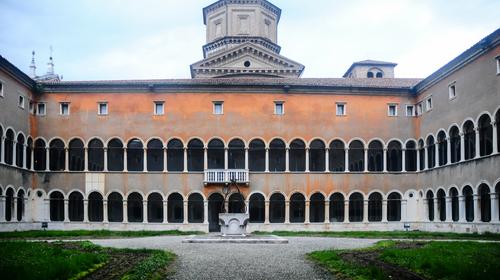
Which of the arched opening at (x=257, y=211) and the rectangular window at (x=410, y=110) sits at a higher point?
the rectangular window at (x=410, y=110)

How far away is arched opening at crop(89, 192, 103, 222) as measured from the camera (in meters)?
41.1

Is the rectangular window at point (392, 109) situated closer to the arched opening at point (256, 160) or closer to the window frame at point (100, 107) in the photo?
the arched opening at point (256, 160)

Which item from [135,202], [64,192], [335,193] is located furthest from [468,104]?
[64,192]

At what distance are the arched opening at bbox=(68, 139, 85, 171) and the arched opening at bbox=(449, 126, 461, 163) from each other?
27.6m

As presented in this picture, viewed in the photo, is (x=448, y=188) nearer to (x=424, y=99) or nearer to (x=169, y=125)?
(x=424, y=99)

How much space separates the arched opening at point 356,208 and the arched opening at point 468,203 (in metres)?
8.99

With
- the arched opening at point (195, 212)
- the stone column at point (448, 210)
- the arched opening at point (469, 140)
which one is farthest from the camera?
the arched opening at point (195, 212)

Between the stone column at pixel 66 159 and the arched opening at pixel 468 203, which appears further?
the stone column at pixel 66 159

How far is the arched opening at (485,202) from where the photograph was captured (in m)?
32.6

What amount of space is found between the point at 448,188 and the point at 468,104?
6.10 meters

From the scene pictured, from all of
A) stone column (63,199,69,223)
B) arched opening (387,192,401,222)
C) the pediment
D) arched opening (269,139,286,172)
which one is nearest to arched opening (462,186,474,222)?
arched opening (387,192,401,222)

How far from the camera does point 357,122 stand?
41.9 metres

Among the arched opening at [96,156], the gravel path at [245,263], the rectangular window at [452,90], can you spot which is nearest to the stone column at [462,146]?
the rectangular window at [452,90]

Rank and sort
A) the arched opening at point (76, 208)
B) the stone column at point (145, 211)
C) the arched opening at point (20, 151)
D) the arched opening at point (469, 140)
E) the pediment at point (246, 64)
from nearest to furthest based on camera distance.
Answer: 1. the arched opening at point (469, 140)
2. the arched opening at point (20, 151)
3. the stone column at point (145, 211)
4. the arched opening at point (76, 208)
5. the pediment at point (246, 64)
